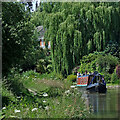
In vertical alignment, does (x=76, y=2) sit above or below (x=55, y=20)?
above

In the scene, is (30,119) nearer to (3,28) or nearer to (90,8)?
(3,28)

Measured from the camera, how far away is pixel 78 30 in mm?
23344

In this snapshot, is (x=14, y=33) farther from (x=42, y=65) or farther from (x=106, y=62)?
(x=42, y=65)

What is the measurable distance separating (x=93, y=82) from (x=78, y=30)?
5156 millimetres

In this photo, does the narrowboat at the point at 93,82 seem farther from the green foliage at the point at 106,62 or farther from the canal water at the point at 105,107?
the canal water at the point at 105,107

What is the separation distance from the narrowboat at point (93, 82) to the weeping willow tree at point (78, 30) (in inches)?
75.1

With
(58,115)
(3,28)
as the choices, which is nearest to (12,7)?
(3,28)

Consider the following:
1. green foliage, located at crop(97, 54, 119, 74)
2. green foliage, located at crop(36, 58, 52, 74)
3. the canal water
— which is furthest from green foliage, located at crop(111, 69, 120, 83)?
the canal water

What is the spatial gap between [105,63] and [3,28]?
48.1 feet

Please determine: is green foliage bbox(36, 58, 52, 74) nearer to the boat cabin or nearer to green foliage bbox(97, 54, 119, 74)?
green foliage bbox(97, 54, 119, 74)

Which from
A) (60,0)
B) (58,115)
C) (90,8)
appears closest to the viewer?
(58,115)

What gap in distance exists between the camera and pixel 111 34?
2350 cm

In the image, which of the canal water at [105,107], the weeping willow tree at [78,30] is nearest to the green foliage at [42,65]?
the weeping willow tree at [78,30]

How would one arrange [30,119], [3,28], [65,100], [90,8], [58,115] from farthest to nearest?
1. [90,8]
2. [3,28]
3. [65,100]
4. [58,115]
5. [30,119]
